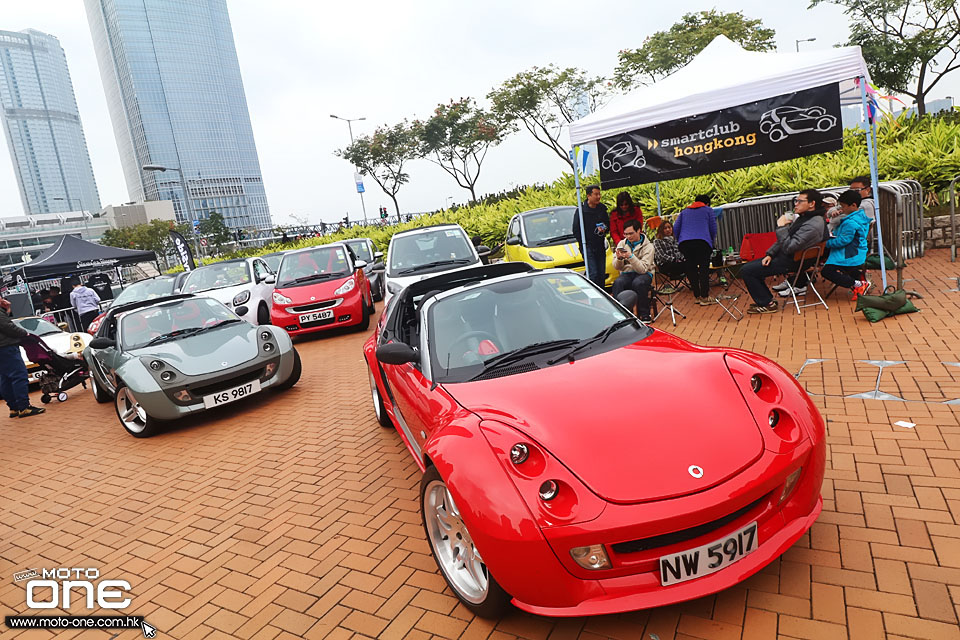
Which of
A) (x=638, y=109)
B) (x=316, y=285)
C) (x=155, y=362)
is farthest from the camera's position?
(x=316, y=285)

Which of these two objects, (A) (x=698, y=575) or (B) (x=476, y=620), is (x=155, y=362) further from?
(A) (x=698, y=575)

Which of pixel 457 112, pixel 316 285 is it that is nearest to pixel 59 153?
pixel 457 112

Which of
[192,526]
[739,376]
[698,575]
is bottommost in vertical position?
[192,526]

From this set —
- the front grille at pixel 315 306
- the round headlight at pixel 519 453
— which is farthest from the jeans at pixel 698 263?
the round headlight at pixel 519 453

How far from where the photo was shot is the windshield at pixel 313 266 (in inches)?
441

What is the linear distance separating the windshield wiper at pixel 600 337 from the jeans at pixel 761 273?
424cm

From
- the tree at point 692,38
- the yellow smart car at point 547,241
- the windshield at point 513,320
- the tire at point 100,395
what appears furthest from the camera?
the tree at point 692,38

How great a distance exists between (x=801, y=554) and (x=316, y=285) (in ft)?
31.6

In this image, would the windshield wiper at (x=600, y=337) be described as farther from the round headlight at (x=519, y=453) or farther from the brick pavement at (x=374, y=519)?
the brick pavement at (x=374, y=519)

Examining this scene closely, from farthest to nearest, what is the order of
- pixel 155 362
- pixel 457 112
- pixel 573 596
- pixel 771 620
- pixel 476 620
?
pixel 457 112
pixel 155 362
pixel 476 620
pixel 771 620
pixel 573 596

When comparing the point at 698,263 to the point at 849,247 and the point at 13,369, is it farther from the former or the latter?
the point at 13,369

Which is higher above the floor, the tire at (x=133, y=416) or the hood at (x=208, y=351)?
the hood at (x=208, y=351)

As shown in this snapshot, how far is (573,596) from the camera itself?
2.09m

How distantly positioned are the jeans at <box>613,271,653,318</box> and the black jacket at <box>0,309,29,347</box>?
26.5ft
